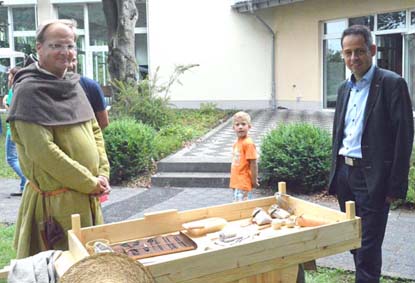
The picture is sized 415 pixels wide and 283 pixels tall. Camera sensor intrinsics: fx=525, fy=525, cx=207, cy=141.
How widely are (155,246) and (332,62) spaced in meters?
15.3

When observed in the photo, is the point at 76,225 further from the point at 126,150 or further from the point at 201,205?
the point at 126,150

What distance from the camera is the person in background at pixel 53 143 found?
2.89 metres

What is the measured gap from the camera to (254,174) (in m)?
5.57

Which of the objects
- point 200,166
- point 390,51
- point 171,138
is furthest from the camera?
point 390,51

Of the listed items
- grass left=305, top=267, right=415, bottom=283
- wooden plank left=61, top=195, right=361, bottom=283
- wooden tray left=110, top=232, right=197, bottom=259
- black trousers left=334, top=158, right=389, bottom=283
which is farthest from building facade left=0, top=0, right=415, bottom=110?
wooden tray left=110, top=232, right=197, bottom=259

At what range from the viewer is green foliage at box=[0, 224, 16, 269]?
5.13m

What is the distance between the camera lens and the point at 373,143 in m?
3.44

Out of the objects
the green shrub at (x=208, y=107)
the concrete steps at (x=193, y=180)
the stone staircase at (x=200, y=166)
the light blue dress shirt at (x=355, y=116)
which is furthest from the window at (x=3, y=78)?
the light blue dress shirt at (x=355, y=116)

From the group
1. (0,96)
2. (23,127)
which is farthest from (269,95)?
(23,127)

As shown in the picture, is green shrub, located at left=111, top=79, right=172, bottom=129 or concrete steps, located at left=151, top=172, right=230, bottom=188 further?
green shrub, located at left=111, top=79, right=172, bottom=129

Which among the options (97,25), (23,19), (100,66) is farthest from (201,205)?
(23,19)

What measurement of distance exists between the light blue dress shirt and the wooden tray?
1.39m

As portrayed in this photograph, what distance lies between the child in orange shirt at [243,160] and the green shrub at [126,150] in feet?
12.7

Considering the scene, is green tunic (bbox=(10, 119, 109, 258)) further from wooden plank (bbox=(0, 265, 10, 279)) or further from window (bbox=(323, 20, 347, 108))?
window (bbox=(323, 20, 347, 108))
